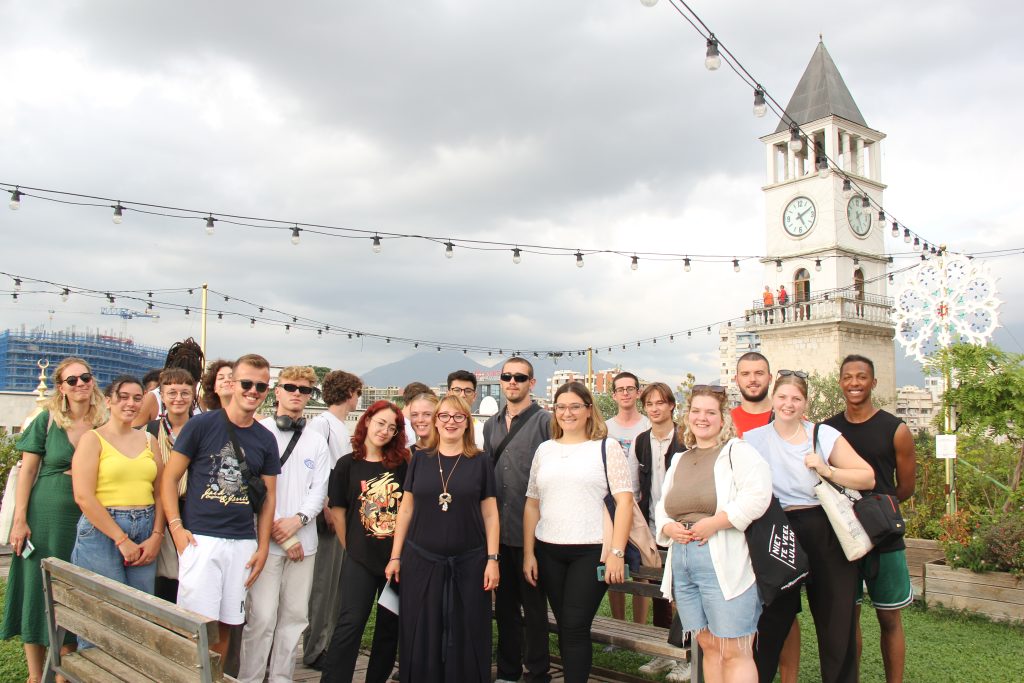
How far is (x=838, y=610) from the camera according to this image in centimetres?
395

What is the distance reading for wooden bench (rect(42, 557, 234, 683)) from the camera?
2.69m

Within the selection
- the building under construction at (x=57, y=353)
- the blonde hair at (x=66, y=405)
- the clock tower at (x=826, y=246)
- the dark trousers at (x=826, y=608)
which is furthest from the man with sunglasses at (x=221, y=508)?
the building under construction at (x=57, y=353)

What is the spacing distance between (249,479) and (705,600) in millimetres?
2508

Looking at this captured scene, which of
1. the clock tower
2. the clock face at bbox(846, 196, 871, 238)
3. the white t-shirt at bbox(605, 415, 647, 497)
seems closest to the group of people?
the white t-shirt at bbox(605, 415, 647, 497)

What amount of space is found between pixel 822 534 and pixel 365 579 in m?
2.59

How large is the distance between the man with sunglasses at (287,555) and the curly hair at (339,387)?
0.73m

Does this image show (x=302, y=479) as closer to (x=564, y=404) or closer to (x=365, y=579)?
(x=365, y=579)

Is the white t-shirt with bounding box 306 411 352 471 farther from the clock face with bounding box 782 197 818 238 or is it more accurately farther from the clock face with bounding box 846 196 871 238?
the clock face with bounding box 846 196 871 238

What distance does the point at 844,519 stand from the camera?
381cm

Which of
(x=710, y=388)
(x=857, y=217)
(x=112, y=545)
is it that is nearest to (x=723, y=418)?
(x=710, y=388)

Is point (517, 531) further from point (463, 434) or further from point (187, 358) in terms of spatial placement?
point (187, 358)

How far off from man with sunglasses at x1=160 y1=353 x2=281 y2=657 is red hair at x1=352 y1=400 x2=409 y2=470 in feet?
1.90

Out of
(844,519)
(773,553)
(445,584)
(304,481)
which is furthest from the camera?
(304,481)

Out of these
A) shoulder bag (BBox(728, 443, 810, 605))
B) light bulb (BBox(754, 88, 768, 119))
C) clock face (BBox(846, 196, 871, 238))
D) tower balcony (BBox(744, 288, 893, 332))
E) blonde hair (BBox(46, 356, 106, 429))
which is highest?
clock face (BBox(846, 196, 871, 238))
